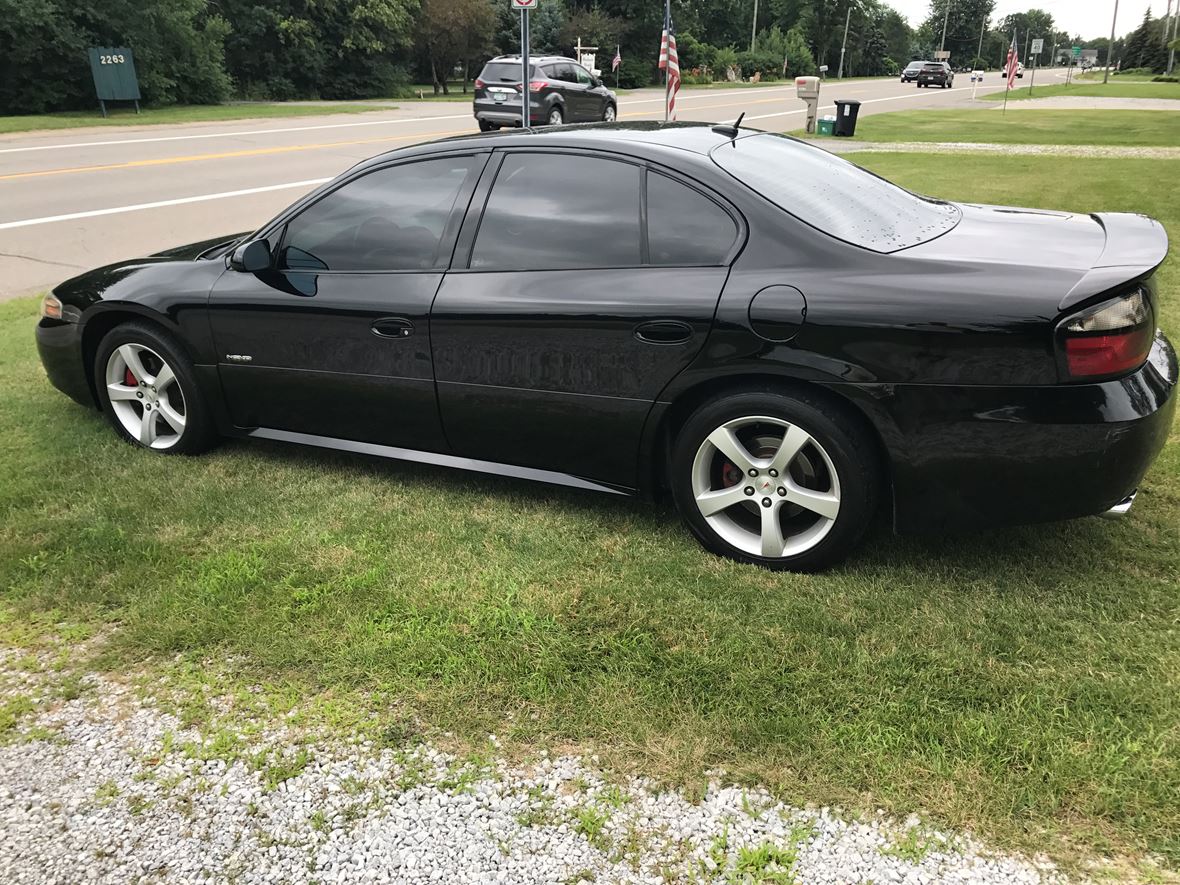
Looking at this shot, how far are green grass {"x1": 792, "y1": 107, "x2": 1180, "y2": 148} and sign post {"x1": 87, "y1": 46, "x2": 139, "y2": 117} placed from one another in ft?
59.8

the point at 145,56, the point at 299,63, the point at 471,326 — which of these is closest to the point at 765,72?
the point at 299,63

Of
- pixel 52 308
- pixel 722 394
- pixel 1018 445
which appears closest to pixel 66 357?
pixel 52 308

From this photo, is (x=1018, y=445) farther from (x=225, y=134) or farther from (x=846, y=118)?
(x=225, y=134)

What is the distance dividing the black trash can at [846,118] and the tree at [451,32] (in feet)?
82.7

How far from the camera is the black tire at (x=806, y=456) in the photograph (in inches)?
126

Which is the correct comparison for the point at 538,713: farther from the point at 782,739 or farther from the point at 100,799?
the point at 100,799

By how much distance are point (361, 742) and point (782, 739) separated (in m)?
1.18

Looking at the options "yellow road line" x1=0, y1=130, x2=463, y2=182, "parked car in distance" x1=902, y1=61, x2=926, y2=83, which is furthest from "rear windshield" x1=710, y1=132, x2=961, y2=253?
"parked car in distance" x1=902, y1=61, x2=926, y2=83

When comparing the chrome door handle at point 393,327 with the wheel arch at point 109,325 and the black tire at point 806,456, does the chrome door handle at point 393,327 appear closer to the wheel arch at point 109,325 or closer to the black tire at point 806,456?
the wheel arch at point 109,325

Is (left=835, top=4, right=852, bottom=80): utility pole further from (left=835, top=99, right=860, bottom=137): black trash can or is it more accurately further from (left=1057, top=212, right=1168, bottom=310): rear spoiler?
(left=1057, top=212, right=1168, bottom=310): rear spoiler

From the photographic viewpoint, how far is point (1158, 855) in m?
2.19

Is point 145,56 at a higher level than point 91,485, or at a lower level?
higher

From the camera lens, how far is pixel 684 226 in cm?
349

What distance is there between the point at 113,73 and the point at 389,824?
2890 centimetres
